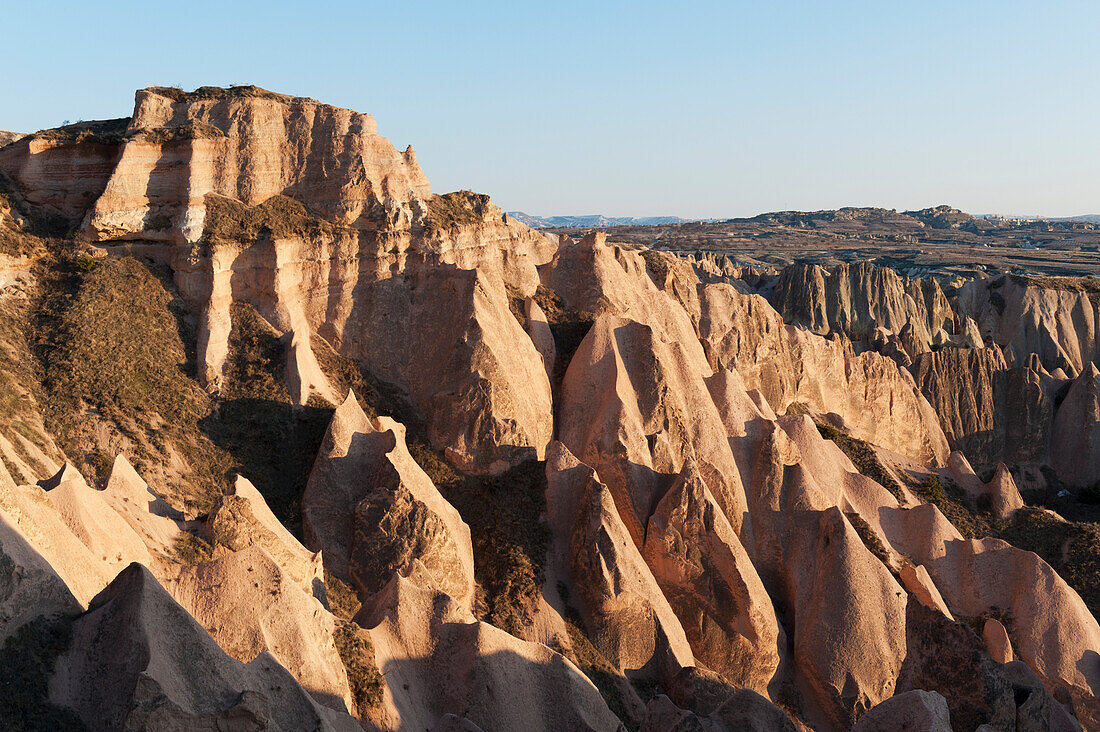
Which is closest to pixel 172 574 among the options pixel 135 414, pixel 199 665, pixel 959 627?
pixel 199 665

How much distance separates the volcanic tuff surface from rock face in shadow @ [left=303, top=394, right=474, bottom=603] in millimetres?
99

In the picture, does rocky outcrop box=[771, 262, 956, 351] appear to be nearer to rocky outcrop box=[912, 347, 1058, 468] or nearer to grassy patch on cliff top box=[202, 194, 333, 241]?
rocky outcrop box=[912, 347, 1058, 468]

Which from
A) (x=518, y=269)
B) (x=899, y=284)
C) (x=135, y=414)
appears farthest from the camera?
(x=899, y=284)

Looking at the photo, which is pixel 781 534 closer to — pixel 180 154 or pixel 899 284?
pixel 180 154

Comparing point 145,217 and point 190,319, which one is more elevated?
point 145,217

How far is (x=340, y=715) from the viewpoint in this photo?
14055 millimetres

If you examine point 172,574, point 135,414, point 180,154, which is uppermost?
point 180,154

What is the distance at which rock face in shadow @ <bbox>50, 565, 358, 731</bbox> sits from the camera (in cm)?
1055

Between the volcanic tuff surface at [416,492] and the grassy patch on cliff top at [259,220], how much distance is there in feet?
0.45

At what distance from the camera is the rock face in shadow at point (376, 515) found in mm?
21719

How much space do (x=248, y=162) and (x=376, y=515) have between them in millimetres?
15959

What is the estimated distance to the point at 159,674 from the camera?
36.6 ft

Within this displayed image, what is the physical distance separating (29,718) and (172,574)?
5.32 metres

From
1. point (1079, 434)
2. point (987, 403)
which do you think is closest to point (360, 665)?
point (1079, 434)
